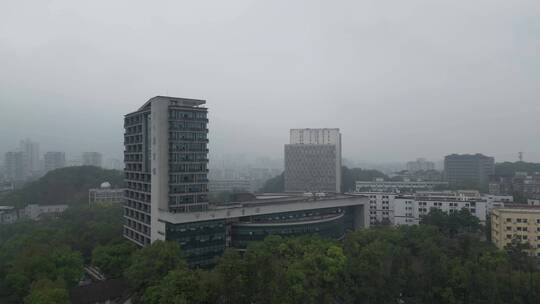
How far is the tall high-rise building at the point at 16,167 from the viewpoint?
72025 millimetres

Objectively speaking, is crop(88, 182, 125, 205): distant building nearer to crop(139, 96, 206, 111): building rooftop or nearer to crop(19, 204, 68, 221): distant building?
crop(19, 204, 68, 221): distant building

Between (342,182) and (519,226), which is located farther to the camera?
(342,182)

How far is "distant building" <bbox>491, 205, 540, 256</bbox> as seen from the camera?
26.9 metres

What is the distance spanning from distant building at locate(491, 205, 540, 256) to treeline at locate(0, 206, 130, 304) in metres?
25.6

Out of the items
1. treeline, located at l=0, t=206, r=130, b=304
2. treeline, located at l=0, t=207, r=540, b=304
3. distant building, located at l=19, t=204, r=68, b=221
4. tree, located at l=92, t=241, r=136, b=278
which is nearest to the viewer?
treeline, located at l=0, t=207, r=540, b=304

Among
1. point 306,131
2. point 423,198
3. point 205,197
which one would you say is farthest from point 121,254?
point 306,131

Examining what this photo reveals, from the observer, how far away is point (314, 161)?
→ 59969mm

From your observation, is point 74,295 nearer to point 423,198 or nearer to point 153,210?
point 153,210

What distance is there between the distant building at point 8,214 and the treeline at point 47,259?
1602 cm

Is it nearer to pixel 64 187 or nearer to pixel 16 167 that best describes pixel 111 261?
pixel 64 187

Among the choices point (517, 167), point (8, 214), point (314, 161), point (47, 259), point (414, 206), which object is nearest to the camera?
point (47, 259)

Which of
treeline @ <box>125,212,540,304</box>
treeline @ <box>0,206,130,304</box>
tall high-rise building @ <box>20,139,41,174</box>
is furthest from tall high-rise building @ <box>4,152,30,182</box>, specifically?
treeline @ <box>125,212,540,304</box>

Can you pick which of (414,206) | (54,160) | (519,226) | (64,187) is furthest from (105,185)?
(519,226)

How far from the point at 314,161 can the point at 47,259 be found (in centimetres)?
4607
